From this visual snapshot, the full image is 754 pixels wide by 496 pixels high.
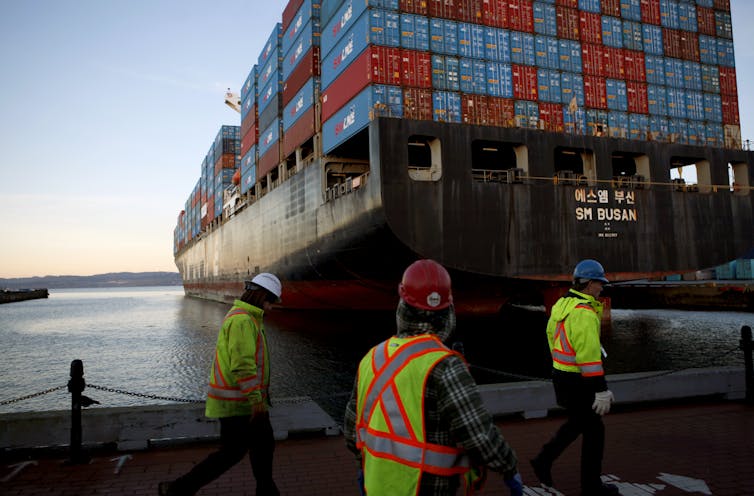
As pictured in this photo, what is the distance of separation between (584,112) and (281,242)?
16.2 meters

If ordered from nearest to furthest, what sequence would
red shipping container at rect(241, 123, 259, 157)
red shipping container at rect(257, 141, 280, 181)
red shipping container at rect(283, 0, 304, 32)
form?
red shipping container at rect(283, 0, 304, 32) < red shipping container at rect(257, 141, 280, 181) < red shipping container at rect(241, 123, 259, 157)

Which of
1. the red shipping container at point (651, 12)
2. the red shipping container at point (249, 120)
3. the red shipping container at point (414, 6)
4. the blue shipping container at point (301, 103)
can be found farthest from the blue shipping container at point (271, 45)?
the red shipping container at point (651, 12)

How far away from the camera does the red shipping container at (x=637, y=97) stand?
886 inches

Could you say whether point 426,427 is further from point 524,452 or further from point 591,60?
point 591,60

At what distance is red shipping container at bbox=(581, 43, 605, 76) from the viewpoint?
21922mm

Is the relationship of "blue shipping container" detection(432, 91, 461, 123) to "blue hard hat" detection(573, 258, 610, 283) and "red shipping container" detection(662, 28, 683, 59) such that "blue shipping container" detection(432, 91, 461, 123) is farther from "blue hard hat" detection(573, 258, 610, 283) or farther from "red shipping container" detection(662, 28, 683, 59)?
"blue hard hat" detection(573, 258, 610, 283)

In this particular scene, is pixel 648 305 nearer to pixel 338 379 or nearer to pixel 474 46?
pixel 474 46

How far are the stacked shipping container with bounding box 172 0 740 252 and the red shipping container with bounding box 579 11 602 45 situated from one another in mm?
53

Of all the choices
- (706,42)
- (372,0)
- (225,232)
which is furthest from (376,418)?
(225,232)

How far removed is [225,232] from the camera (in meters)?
45.3

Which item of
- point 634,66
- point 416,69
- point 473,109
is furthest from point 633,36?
point 416,69

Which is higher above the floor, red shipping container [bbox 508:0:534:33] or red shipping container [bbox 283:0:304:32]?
red shipping container [bbox 283:0:304:32]

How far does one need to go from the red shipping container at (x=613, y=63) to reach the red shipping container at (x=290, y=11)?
15883mm

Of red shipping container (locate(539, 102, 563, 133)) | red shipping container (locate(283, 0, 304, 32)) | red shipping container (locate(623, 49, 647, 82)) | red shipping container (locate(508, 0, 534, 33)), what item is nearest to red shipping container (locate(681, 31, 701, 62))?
red shipping container (locate(623, 49, 647, 82))
